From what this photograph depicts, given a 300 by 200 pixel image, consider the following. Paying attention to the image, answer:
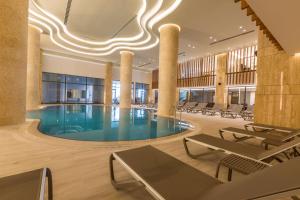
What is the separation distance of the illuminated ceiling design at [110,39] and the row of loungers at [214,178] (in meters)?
8.28

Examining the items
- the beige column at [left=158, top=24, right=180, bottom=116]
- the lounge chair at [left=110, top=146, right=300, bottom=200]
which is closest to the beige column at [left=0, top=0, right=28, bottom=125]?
the lounge chair at [left=110, top=146, right=300, bottom=200]

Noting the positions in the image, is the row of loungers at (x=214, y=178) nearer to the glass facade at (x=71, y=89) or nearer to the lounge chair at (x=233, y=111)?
the lounge chair at (x=233, y=111)

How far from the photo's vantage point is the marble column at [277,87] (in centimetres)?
658

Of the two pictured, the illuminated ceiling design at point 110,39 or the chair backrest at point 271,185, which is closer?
the chair backrest at point 271,185

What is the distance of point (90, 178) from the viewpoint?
8.52ft

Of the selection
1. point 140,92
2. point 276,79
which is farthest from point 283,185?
point 140,92

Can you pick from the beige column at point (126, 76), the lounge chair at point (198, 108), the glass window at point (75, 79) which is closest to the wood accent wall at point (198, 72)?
the lounge chair at point (198, 108)

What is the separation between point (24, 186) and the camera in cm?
152

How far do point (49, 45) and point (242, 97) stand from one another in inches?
765

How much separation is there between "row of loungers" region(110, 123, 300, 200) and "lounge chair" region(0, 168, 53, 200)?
903mm

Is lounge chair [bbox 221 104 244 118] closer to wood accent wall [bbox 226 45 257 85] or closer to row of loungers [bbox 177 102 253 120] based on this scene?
row of loungers [bbox 177 102 253 120]

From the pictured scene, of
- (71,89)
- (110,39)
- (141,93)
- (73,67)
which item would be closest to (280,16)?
(110,39)

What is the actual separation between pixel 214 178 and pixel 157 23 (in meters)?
10.9

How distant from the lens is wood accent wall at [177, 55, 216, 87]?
1922 cm
